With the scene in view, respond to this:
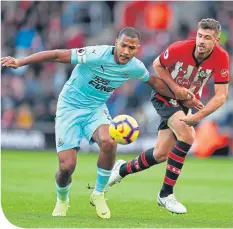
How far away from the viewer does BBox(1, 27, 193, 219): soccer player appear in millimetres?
9023

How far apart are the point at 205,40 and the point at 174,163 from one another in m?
1.55

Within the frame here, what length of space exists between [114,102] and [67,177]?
11.8 metres

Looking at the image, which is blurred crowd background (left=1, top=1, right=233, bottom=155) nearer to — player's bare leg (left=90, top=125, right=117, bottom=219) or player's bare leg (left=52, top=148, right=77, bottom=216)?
player's bare leg (left=90, top=125, right=117, bottom=219)

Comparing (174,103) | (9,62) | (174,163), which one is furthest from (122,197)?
(9,62)

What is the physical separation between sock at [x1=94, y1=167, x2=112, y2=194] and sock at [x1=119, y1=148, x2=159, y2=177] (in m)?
1.14

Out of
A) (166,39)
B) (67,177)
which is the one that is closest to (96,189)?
(67,177)

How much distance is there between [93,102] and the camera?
9.45 metres

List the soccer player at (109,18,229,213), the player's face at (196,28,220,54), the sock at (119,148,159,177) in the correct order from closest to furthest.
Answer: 1. the player's face at (196,28,220,54)
2. the soccer player at (109,18,229,213)
3. the sock at (119,148,159,177)

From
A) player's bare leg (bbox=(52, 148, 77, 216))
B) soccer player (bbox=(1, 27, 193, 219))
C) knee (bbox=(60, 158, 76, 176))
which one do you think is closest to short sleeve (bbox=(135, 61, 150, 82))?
soccer player (bbox=(1, 27, 193, 219))

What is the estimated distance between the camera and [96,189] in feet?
31.1

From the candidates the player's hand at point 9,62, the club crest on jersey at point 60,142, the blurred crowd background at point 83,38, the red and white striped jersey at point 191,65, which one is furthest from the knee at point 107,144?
the blurred crowd background at point 83,38

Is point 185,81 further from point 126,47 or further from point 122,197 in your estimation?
point 122,197

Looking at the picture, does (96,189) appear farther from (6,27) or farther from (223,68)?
(6,27)

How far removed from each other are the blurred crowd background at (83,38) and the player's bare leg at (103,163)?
36.4ft
